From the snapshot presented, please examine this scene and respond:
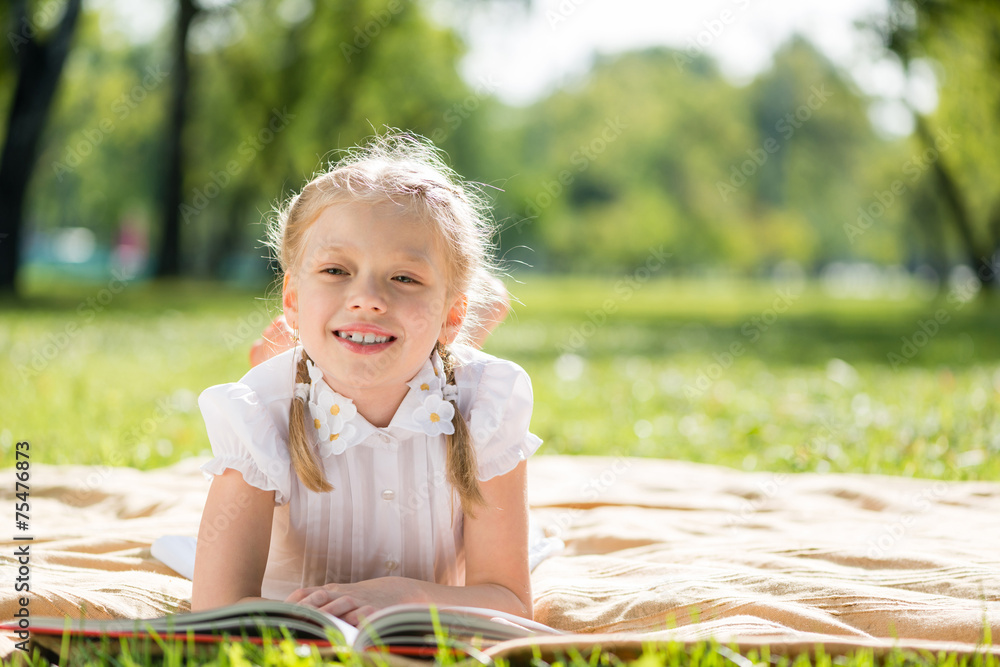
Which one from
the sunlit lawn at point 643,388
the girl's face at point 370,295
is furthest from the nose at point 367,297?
the sunlit lawn at point 643,388

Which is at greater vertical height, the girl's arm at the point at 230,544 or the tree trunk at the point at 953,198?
the tree trunk at the point at 953,198

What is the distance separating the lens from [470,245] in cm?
243

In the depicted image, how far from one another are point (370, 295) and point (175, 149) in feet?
59.8

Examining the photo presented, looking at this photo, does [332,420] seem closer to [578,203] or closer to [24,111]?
[24,111]

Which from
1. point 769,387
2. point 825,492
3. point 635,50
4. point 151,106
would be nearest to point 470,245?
point 825,492

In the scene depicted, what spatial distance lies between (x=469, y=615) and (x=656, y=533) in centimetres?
143

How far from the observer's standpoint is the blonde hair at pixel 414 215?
7.43 feet

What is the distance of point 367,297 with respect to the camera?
2145 mm

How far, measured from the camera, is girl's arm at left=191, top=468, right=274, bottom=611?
2105 mm

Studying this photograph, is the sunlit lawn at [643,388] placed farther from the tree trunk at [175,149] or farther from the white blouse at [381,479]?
the tree trunk at [175,149]

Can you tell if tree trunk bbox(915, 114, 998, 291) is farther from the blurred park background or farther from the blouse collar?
the blouse collar

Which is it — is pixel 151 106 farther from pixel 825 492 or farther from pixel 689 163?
pixel 825 492

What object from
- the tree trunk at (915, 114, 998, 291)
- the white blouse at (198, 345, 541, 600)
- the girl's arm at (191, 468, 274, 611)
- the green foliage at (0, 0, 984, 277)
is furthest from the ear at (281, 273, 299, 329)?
the tree trunk at (915, 114, 998, 291)

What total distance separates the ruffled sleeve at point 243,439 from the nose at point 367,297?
0.35 m
